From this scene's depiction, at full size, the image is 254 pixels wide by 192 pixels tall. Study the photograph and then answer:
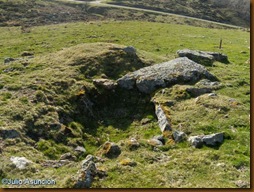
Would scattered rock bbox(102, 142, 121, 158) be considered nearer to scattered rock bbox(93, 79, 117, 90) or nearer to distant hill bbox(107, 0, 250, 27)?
scattered rock bbox(93, 79, 117, 90)

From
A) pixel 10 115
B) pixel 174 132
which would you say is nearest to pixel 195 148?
pixel 174 132

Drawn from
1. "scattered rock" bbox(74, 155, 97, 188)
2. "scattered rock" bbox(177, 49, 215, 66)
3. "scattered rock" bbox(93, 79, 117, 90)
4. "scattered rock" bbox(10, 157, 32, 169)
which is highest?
"scattered rock" bbox(177, 49, 215, 66)

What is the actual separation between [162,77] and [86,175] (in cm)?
1588

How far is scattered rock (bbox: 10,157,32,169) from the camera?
20.1 meters

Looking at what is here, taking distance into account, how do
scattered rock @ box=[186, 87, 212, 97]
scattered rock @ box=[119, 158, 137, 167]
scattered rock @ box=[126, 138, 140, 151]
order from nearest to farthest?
1. scattered rock @ box=[119, 158, 137, 167]
2. scattered rock @ box=[126, 138, 140, 151]
3. scattered rock @ box=[186, 87, 212, 97]

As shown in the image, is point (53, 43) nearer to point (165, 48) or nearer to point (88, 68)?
point (165, 48)

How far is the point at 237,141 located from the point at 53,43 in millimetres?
43607

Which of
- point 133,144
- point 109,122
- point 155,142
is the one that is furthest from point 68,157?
point 109,122

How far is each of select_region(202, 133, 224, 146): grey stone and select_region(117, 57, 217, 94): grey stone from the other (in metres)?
9.60

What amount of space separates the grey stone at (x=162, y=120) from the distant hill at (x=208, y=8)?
11392cm

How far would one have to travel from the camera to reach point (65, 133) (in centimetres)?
2505

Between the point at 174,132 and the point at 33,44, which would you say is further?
the point at 33,44

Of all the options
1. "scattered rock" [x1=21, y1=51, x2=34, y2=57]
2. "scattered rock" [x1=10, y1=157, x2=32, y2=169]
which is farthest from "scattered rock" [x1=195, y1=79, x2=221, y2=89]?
"scattered rock" [x1=21, y1=51, x2=34, y2=57]

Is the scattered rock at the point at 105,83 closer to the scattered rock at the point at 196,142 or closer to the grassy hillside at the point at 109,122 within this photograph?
the grassy hillside at the point at 109,122
